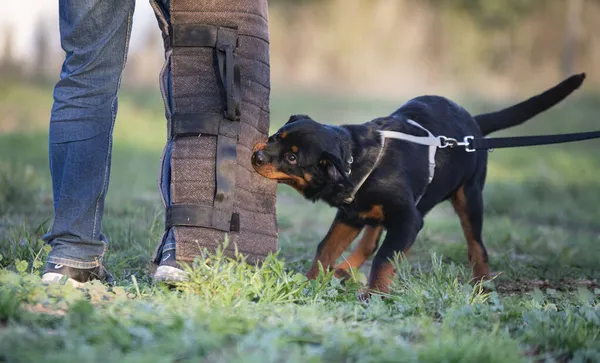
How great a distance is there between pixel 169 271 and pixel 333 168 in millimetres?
995

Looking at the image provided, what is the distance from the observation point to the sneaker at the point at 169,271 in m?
2.68

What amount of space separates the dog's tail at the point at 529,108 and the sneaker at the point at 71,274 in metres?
2.66

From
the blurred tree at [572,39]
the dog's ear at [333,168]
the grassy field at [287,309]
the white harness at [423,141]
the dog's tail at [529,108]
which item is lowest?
the grassy field at [287,309]

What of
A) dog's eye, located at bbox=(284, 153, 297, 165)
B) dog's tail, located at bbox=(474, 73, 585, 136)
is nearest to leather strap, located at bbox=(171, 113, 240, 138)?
dog's eye, located at bbox=(284, 153, 297, 165)

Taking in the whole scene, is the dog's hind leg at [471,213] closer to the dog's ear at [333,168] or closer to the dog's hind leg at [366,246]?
the dog's hind leg at [366,246]

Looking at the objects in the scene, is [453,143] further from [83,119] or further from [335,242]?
[83,119]

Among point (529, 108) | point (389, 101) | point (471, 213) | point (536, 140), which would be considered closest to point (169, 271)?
point (536, 140)

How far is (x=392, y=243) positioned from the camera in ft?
11.3

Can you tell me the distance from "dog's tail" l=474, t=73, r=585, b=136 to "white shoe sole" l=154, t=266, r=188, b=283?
249cm

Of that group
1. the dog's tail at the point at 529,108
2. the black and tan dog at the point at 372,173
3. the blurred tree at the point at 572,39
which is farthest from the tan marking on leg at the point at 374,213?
the blurred tree at the point at 572,39

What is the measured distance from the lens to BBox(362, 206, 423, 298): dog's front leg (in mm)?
3256

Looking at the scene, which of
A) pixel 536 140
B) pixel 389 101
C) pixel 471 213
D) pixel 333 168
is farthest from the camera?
pixel 389 101

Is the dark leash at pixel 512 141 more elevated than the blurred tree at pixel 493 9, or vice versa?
the blurred tree at pixel 493 9

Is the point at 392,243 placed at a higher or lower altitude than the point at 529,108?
lower
